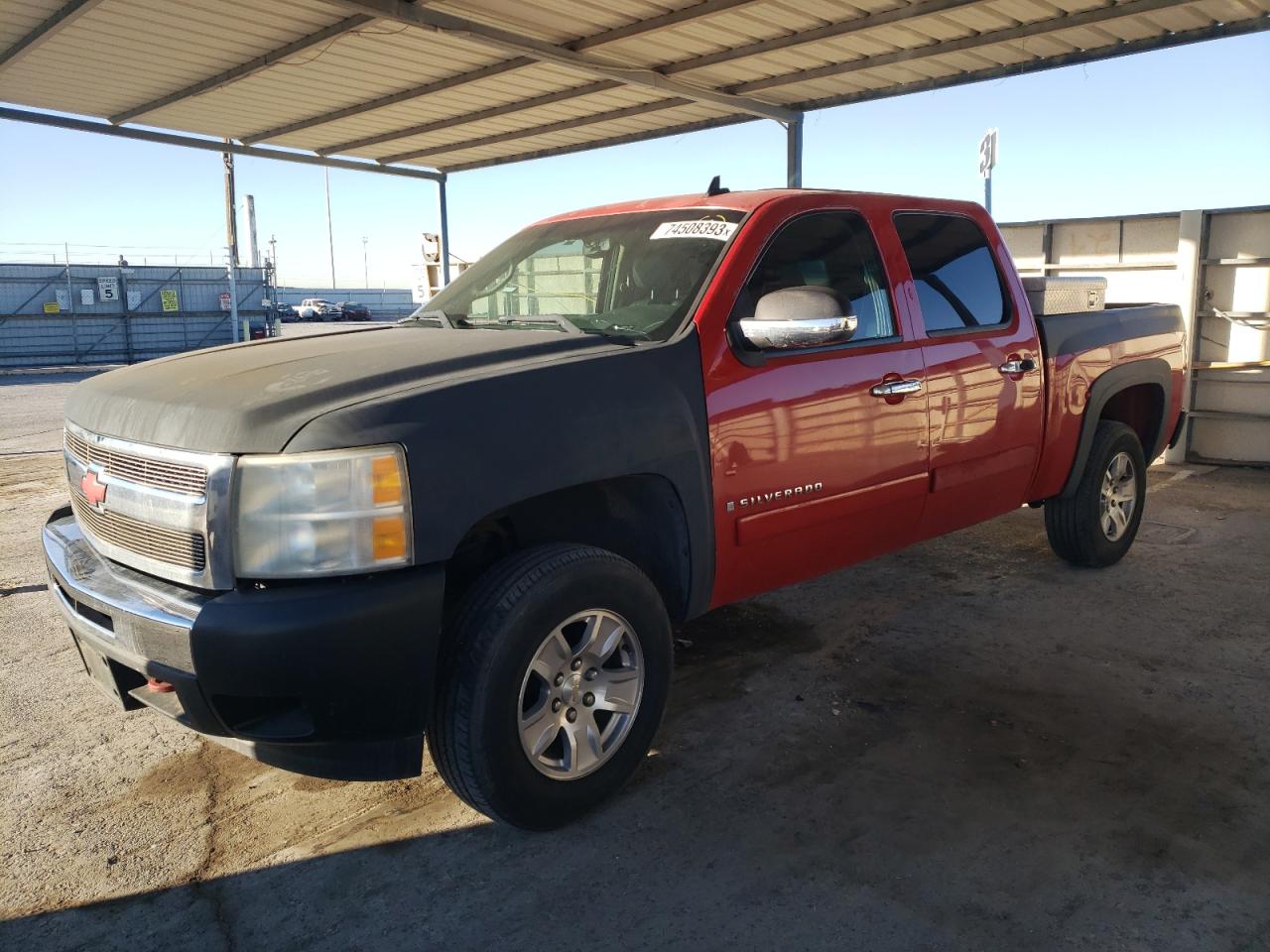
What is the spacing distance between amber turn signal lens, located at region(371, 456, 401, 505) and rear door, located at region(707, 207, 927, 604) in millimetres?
1146

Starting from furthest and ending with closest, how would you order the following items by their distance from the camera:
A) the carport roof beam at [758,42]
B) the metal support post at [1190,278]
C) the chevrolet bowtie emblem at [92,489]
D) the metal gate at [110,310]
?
the metal gate at [110,310] < the metal support post at [1190,278] < the carport roof beam at [758,42] < the chevrolet bowtie emblem at [92,489]

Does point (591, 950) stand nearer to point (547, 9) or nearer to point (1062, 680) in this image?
point (1062, 680)

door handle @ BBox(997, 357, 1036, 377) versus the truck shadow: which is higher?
door handle @ BBox(997, 357, 1036, 377)

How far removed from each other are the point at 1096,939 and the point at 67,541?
10.7 ft

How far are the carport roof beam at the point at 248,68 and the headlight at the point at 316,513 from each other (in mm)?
5738

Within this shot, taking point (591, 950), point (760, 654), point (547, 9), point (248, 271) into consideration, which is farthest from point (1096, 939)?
point (248, 271)

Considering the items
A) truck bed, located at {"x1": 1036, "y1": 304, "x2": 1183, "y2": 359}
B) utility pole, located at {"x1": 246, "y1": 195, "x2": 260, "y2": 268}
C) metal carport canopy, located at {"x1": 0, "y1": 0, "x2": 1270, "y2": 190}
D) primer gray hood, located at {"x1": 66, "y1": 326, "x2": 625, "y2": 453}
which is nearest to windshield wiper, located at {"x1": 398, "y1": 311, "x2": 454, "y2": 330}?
primer gray hood, located at {"x1": 66, "y1": 326, "x2": 625, "y2": 453}

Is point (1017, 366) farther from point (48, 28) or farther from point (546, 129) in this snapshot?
point (546, 129)

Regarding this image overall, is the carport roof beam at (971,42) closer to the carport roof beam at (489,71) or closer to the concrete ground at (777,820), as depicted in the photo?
the carport roof beam at (489,71)

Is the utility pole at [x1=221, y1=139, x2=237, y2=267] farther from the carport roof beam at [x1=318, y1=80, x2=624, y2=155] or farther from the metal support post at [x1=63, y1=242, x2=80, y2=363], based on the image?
the carport roof beam at [x1=318, y1=80, x2=624, y2=155]

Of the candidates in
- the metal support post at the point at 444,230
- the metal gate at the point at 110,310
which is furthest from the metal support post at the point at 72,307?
the metal support post at the point at 444,230

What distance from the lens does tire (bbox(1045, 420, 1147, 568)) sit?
5.43 m

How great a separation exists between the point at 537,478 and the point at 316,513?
62cm

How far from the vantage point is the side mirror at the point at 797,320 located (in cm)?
334
